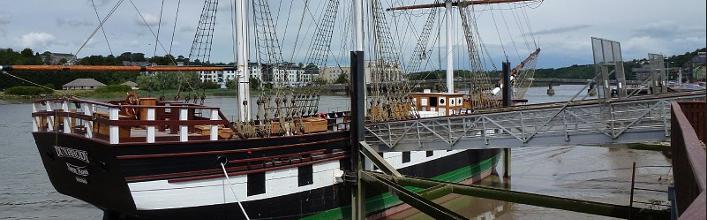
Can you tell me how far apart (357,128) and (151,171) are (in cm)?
549

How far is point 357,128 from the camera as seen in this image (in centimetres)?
1556

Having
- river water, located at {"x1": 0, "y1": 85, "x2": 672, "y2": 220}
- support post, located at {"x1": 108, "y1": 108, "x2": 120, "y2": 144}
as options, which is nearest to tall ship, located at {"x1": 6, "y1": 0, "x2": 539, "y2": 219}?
support post, located at {"x1": 108, "y1": 108, "x2": 120, "y2": 144}

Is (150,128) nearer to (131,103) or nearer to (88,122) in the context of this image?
(88,122)

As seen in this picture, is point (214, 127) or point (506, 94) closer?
point (214, 127)

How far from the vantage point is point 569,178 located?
2856cm

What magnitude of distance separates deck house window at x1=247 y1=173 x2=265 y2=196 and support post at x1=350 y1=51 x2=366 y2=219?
2741 mm

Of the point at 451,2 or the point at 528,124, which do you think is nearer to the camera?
the point at 528,124

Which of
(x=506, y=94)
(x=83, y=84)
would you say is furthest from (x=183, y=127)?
(x=83, y=84)

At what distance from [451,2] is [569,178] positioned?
32.6ft

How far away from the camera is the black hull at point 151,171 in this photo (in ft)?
38.7

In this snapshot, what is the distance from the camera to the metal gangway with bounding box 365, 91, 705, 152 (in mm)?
13062

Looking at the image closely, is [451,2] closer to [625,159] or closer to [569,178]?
[569,178]

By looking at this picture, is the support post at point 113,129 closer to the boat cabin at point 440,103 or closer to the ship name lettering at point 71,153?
the ship name lettering at point 71,153

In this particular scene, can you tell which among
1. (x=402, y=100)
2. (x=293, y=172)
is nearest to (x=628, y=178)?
(x=402, y=100)
